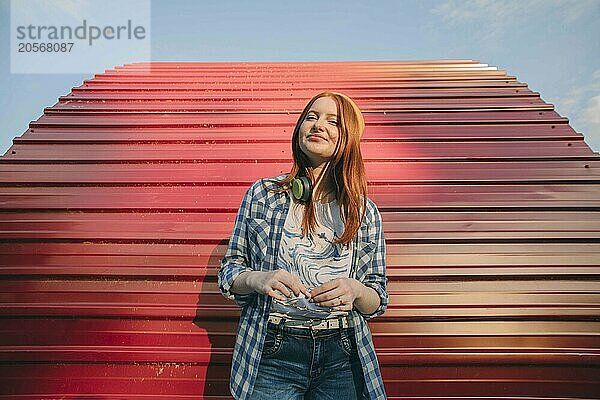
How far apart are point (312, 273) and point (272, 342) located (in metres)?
0.21

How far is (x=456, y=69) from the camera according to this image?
13.8ft

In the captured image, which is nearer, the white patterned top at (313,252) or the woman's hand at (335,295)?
the woman's hand at (335,295)

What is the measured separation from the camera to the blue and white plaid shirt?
4.34 ft

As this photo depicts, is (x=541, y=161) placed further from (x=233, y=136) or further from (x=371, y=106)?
(x=233, y=136)

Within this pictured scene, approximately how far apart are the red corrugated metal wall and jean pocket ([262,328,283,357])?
84cm

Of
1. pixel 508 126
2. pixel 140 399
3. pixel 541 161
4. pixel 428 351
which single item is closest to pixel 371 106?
pixel 508 126

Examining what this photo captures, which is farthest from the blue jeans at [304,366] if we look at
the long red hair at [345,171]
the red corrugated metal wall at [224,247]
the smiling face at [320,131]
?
the red corrugated metal wall at [224,247]

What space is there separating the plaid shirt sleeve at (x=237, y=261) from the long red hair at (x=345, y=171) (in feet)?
0.43

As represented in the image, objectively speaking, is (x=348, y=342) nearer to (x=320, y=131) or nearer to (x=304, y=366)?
(x=304, y=366)

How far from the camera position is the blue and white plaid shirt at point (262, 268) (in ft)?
4.34

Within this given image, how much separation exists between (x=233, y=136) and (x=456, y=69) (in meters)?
2.11

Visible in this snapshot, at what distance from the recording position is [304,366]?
4.29 feet

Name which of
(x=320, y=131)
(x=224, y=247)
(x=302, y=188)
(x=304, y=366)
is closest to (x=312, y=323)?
(x=304, y=366)

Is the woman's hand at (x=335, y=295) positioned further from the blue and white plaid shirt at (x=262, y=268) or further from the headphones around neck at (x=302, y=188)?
the headphones around neck at (x=302, y=188)
